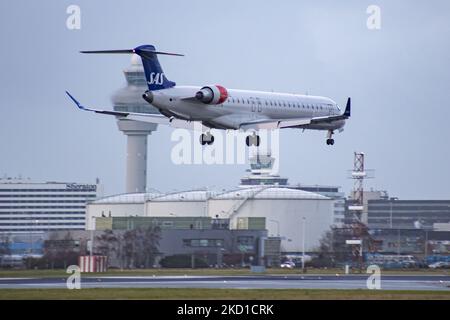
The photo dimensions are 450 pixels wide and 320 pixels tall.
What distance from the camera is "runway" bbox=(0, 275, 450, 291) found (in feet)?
293

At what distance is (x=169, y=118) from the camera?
363 ft

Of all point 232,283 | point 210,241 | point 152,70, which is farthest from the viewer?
point 210,241

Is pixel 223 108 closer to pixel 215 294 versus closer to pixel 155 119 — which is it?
pixel 155 119

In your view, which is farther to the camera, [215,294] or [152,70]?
[152,70]

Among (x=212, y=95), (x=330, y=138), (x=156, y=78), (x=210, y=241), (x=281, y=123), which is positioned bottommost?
(x=210, y=241)

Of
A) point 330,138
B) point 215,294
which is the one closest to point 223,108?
point 330,138

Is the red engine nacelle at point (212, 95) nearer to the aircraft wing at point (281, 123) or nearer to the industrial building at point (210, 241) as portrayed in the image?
the aircraft wing at point (281, 123)

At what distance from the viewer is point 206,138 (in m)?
110

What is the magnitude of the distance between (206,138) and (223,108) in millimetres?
2788

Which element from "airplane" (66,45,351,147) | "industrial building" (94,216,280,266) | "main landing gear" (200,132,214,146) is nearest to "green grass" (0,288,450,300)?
"airplane" (66,45,351,147)

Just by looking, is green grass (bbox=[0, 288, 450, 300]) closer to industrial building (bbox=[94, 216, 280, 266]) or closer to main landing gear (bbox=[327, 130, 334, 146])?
main landing gear (bbox=[327, 130, 334, 146])

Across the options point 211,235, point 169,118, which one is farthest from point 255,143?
point 211,235

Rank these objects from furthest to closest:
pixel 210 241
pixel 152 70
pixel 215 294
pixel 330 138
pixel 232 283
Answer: pixel 210 241, pixel 330 138, pixel 152 70, pixel 232 283, pixel 215 294
